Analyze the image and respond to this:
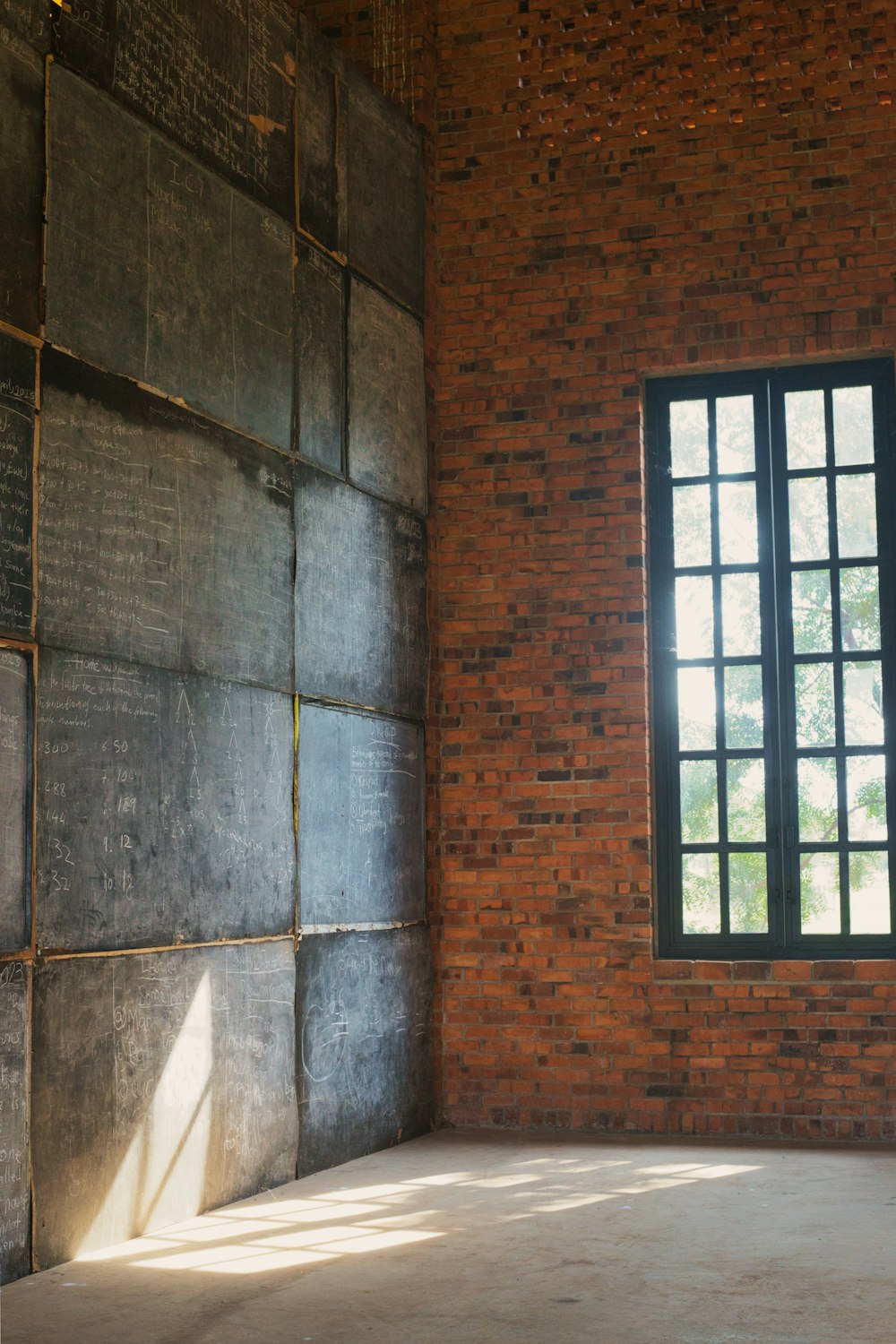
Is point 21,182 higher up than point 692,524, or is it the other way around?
point 21,182

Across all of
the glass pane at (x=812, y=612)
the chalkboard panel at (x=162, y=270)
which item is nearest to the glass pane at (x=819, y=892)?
the glass pane at (x=812, y=612)

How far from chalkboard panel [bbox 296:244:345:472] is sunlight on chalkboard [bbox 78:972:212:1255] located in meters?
2.44

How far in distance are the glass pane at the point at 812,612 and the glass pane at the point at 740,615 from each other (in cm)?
19

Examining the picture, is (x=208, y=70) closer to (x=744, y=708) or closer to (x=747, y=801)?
(x=744, y=708)

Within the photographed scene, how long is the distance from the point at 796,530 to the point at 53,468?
4029mm

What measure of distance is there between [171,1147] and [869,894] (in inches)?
143

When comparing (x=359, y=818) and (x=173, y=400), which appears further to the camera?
(x=359, y=818)

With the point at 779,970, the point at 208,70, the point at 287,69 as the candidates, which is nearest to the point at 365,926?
the point at 779,970

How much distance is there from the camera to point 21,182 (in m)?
4.86

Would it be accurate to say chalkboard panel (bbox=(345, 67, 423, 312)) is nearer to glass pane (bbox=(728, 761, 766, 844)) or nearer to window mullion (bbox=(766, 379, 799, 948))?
window mullion (bbox=(766, 379, 799, 948))

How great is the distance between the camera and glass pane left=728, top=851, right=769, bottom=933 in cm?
743

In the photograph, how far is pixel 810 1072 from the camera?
7.15 m

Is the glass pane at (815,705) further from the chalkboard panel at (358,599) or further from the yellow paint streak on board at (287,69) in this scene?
the yellow paint streak on board at (287,69)

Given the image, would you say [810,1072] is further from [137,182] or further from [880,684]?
[137,182]
